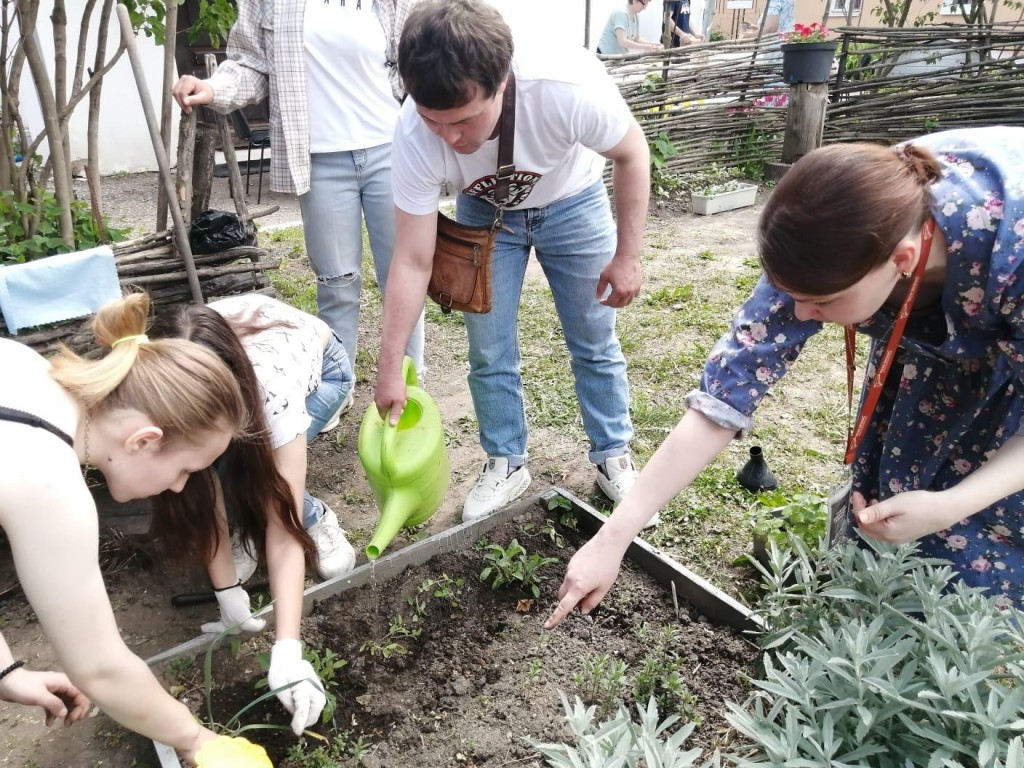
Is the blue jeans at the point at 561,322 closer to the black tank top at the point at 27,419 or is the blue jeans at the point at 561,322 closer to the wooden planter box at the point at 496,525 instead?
the wooden planter box at the point at 496,525

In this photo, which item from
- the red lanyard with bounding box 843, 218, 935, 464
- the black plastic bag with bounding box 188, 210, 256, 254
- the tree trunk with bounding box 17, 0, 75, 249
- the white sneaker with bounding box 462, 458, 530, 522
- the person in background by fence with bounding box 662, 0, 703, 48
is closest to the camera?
the red lanyard with bounding box 843, 218, 935, 464

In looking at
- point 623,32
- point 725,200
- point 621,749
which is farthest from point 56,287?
point 623,32

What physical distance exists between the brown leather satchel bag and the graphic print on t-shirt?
0.02m

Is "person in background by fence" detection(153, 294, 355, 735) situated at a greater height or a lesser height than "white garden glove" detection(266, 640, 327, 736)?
greater

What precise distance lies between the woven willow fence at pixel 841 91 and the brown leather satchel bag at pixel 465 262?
182 inches

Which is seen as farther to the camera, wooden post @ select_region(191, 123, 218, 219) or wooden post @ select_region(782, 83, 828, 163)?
wooden post @ select_region(782, 83, 828, 163)

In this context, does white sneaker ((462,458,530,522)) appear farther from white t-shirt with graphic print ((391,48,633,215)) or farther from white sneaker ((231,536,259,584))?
white t-shirt with graphic print ((391,48,633,215))

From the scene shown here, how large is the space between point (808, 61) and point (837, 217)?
18.7 ft

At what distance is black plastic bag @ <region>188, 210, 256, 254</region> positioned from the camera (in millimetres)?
2867

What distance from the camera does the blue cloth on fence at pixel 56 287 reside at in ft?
7.85

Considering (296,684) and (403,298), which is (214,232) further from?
(296,684)

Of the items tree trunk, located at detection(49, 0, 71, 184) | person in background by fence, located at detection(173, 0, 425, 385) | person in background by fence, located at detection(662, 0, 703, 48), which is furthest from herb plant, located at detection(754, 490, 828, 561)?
person in background by fence, located at detection(662, 0, 703, 48)

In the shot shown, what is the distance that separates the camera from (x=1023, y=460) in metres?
1.21

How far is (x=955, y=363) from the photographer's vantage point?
1.46 metres
